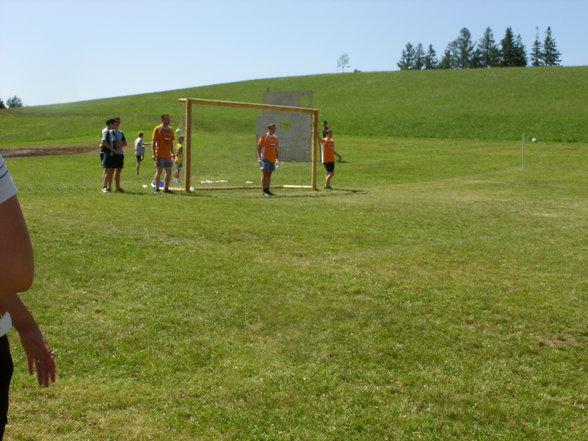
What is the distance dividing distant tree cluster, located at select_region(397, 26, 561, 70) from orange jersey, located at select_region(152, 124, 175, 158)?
13293cm

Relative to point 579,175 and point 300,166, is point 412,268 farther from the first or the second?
point 300,166

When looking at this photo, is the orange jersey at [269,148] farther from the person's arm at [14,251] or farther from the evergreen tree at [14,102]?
the evergreen tree at [14,102]

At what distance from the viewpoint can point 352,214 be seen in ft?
39.6

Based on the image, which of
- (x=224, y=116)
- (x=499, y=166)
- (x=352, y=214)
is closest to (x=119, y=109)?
(x=224, y=116)

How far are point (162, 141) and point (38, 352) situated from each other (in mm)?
13866

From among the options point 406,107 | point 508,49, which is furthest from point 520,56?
point 406,107

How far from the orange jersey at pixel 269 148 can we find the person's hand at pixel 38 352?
1459 centimetres

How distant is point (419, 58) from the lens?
553 ft

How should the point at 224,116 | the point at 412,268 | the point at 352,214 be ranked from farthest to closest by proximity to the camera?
the point at 224,116
the point at 352,214
the point at 412,268

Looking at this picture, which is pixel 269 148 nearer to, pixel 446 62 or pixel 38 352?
pixel 38 352

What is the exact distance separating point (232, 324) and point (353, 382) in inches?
58.1

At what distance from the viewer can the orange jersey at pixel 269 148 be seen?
55.3ft

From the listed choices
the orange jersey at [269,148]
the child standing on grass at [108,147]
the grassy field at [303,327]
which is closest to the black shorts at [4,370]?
the grassy field at [303,327]

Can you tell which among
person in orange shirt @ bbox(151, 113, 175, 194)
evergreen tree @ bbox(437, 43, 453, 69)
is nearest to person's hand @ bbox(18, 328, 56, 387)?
person in orange shirt @ bbox(151, 113, 175, 194)
